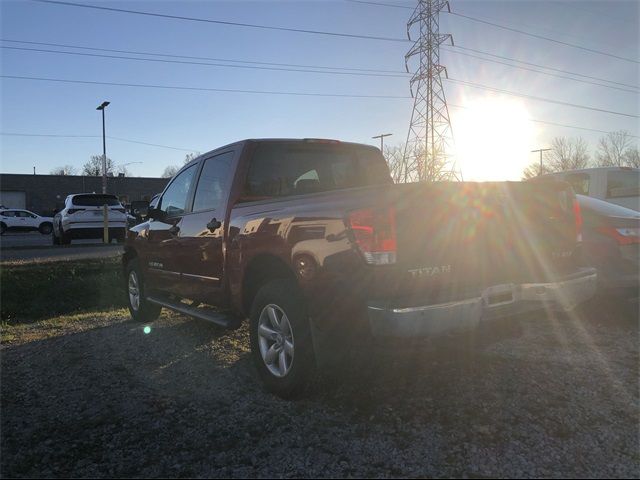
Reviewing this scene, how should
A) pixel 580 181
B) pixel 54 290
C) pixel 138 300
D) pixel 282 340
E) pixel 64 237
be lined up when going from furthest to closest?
pixel 64 237 < pixel 54 290 < pixel 580 181 < pixel 138 300 < pixel 282 340

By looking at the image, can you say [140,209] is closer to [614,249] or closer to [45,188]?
[614,249]

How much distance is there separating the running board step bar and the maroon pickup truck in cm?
2

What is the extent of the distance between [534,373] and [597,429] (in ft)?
3.09

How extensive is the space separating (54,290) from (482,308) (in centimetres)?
753

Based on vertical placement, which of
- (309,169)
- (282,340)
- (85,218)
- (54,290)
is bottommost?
(54,290)

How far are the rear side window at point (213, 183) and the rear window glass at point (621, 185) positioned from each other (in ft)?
21.6

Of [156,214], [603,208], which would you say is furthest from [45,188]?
[603,208]

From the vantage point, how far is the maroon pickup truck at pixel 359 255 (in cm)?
295

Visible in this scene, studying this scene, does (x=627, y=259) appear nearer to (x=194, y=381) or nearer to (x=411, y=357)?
(x=411, y=357)

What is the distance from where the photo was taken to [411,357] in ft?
14.3

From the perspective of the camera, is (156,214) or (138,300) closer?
(156,214)

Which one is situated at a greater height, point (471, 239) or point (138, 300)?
point (471, 239)

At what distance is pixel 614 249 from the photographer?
5.09 meters

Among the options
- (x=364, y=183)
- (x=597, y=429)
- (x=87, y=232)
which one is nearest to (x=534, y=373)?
(x=597, y=429)
